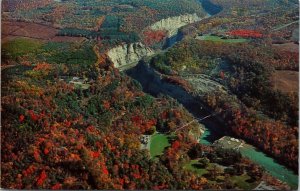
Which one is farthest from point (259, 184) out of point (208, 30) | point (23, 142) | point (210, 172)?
point (208, 30)

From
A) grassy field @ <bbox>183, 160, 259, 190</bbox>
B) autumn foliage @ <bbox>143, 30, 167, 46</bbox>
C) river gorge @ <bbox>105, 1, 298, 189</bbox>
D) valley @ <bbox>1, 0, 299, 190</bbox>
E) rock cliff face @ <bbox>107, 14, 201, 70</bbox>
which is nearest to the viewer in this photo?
grassy field @ <bbox>183, 160, 259, 190</bbox>

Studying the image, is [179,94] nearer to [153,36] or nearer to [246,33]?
[246,33]

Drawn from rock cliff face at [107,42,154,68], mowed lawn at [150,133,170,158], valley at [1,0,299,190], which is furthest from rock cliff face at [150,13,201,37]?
mowed lawn at [150,133,170,158]

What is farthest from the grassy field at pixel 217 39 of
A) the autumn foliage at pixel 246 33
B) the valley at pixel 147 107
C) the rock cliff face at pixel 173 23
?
the rock cliff face at pixel 173 23

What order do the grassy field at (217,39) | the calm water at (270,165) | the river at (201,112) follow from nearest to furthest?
the calm water at (270,165), the river at (201,112), the grassy field at (217,39)

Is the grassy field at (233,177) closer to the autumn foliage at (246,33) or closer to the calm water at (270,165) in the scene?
the calm water at (270,165)

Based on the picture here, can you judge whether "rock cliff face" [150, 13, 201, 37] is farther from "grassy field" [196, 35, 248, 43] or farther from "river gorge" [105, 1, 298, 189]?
"grassy field" [196, 35, 248, 43]
